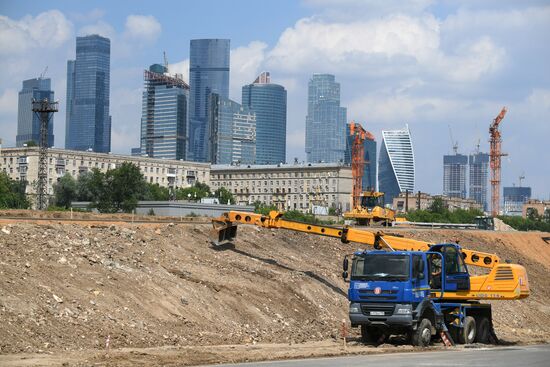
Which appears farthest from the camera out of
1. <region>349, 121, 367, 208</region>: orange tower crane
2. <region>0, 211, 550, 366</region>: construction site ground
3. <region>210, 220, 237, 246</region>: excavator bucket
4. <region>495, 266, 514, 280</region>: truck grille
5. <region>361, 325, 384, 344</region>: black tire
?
<region>349, 121, 367, 208</region>: orange tower crane

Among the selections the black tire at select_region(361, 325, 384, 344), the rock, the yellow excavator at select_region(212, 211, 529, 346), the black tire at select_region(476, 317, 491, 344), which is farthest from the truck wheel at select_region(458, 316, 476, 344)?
the rock

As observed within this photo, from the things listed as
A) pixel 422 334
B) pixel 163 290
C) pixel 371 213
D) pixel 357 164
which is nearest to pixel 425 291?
pixel 422 334

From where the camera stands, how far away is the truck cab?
1377 inches

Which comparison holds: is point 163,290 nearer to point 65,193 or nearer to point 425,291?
point 425,291

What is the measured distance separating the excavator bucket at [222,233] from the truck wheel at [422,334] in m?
14.9

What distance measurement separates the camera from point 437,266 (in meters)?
37.2

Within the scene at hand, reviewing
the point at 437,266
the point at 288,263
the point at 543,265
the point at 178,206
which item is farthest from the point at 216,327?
the point at 178,206

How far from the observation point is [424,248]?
4084 centimetres

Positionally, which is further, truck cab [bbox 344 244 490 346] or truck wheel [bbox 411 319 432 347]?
truck wheel [bbox 411 319 432 347]

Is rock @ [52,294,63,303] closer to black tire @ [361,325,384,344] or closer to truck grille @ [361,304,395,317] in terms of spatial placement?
truck grille @ [361,304,395,317]

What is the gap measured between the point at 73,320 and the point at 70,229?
415 inches

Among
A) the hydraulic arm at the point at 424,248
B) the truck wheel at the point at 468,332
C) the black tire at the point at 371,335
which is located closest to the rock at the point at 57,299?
the black tire at the point at 371,335

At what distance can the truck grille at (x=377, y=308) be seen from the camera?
3500cm

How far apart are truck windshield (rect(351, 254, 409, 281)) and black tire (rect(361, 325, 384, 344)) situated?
2407 mm
